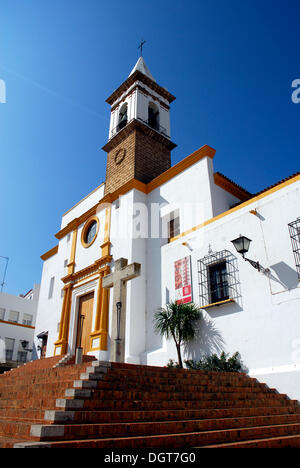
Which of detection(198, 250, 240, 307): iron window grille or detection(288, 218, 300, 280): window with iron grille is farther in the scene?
detection(198, 250, 240, 307): iron window grille

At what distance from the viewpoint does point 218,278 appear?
1048cm

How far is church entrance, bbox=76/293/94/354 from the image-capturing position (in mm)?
14398

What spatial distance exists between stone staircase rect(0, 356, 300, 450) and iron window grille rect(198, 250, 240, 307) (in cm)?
291

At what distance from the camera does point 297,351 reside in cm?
775

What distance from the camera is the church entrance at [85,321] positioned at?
14.4 meters

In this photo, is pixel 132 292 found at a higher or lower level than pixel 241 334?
higher

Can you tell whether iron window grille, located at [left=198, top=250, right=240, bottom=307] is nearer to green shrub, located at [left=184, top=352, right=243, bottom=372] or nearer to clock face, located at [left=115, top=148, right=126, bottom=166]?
green shrub, located at [left=184, top=352, right=243, bottom=372]

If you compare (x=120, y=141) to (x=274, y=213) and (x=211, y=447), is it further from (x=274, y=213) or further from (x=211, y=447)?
(x=211, y=447)

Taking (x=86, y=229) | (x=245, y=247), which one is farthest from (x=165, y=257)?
(x=86, y=229)

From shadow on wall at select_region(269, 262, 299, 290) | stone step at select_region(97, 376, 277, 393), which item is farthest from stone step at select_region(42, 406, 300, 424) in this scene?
shadow on wall at select_region(269, 262, 299, 290)

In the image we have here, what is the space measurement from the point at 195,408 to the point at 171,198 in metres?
9.54

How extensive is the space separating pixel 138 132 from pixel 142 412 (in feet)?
47.6

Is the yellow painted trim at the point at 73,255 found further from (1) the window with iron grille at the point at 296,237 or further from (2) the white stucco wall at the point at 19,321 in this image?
(1) the window with iron grille at the point at 296,237

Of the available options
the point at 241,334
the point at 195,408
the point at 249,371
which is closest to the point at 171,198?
the point at 241,334
